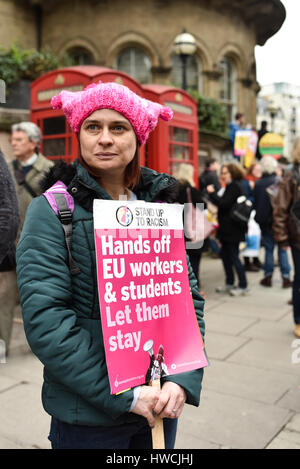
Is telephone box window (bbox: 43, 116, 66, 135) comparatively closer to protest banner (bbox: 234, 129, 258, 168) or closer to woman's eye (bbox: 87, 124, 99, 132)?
woman's eye (bbox: 87, 124, 99, 132)

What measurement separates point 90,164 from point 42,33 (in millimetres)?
16170

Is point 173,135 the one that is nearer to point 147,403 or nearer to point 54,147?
point 54,147

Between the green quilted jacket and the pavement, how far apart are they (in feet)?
5.36

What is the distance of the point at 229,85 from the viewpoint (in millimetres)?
18125

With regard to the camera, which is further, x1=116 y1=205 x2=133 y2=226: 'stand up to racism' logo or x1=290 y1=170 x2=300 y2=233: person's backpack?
x1=290 y1=170 x2=300 y2=233: person's backpack

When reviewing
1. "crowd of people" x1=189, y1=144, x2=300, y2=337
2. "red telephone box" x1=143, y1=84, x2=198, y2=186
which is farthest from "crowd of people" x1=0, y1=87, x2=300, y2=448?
"red telephone box" x1=143, y1=84, x2=198, y2=186

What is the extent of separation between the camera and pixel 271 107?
65.7 feet

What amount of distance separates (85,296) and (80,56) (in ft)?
52.0

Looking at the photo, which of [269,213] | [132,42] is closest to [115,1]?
[132,42]

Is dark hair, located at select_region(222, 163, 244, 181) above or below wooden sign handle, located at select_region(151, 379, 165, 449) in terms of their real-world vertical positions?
above

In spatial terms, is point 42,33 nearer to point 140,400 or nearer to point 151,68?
point 151,68

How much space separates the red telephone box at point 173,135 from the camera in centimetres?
769

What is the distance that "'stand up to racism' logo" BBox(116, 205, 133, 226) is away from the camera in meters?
1.52

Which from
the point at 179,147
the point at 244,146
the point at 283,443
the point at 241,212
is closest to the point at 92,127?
the point at 283,443
